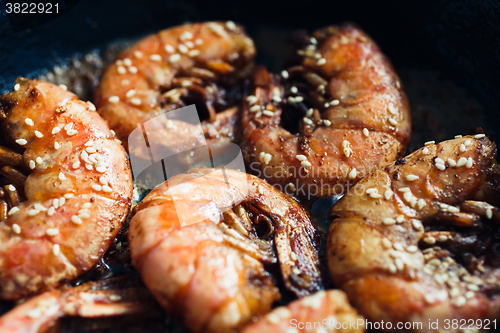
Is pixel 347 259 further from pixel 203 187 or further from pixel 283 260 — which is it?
pixel 203 187

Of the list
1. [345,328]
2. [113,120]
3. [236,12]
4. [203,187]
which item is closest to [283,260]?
[345,328]

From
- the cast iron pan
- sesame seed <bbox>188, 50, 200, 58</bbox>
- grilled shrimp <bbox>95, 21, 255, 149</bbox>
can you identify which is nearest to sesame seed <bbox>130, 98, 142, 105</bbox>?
grilled shrimp <bbox>95, 21, 255, 149</bbox>

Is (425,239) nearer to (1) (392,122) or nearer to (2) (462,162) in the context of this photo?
(2) (462,162)

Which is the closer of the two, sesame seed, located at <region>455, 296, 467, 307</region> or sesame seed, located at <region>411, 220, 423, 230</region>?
sesame seed, located at <region>455, 296, 467, 307</region>

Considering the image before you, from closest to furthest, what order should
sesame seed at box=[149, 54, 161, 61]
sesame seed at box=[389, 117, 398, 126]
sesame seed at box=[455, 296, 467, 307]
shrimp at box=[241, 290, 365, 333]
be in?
shrimp at box=[241, 290, 365, 333] < sesame seed at box=[455, 296, 467, 307] < sesame seed at box=[389, 117, 398, 126] < sesame seed at box=[149, 54, 161, 61]

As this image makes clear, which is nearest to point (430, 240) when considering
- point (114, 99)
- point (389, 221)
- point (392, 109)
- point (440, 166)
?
point (389, 221)

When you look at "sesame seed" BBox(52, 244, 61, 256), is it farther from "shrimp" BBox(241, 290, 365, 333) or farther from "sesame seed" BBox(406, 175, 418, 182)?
"sesame seed" BBox(406, 175, 418, 182)

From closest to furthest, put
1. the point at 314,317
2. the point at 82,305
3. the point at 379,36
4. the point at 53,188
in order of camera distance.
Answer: the point at 314,317, the point at 82,305, the point at 53,188, the point at 379,36
